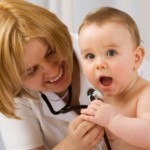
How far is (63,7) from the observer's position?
6.12 ft

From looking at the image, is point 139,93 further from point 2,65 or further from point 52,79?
point 2,65

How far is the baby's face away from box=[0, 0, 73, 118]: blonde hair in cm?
17

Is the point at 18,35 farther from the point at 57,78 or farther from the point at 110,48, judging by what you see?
the point at 110,48

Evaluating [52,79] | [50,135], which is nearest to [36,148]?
[50,135]

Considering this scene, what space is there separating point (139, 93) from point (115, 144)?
7.8 inches

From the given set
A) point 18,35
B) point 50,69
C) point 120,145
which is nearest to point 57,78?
point 50,69

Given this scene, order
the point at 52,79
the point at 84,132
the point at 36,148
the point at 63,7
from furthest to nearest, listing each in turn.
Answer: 1. the point at 63,7
2. the point at 36,148
3. the point at 52,79
4. the point at 84,132

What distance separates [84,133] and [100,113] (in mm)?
149

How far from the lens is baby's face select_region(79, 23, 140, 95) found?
98 cm

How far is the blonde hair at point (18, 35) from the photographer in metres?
1.11

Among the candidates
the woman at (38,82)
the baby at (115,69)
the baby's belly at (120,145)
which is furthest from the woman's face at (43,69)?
the baby's belly at (120,145)

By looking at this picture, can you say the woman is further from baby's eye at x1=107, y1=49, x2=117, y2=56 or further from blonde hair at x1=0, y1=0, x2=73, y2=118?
baby's eye at x1=107, y1=49, x2=117, y2=56

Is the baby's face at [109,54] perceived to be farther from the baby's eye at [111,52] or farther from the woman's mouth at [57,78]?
the woman's mouth at [57,78]

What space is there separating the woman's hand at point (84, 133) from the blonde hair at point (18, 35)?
0.24 metres
